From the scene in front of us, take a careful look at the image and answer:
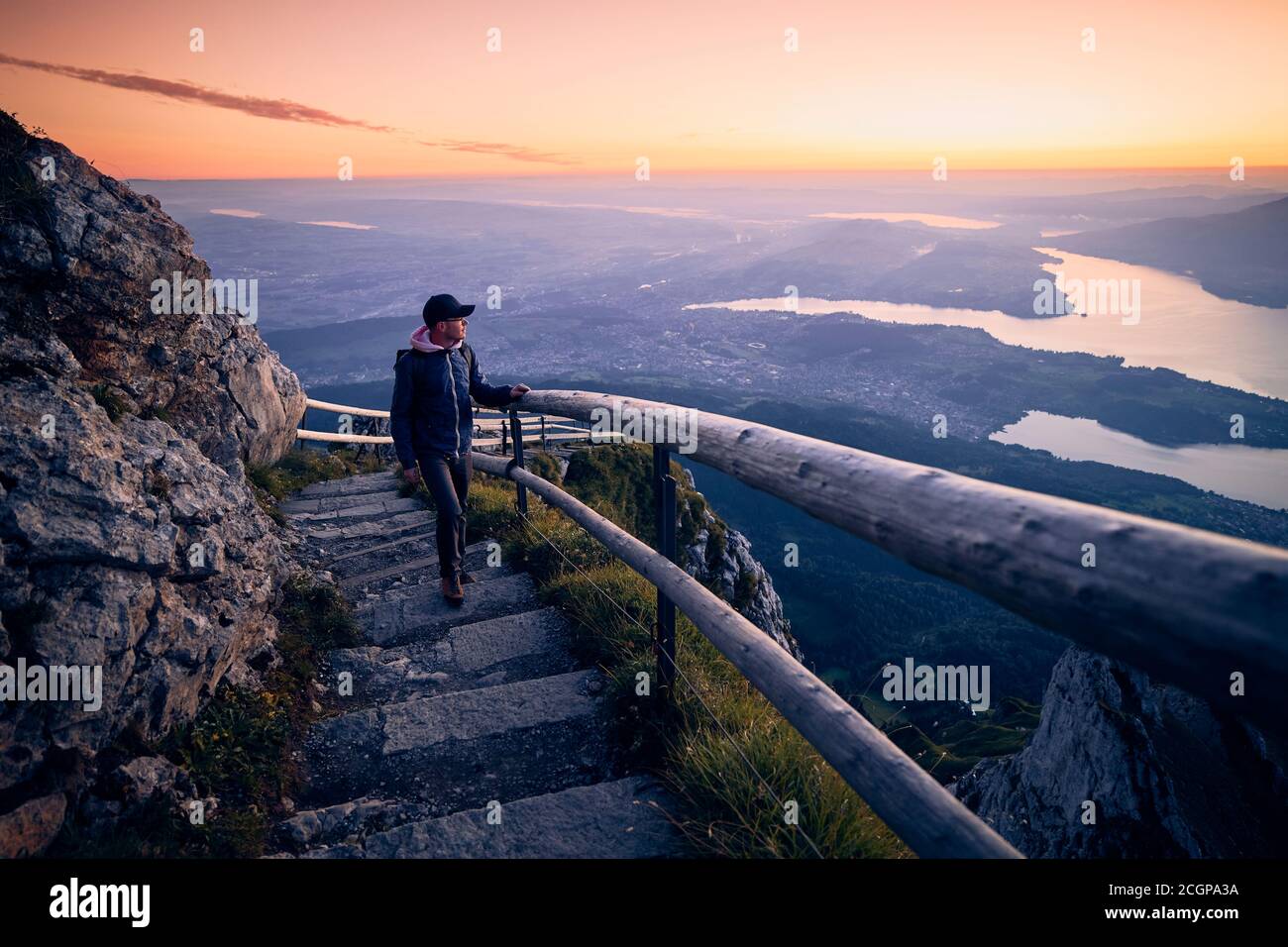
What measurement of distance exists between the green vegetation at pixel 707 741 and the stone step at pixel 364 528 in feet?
7.51

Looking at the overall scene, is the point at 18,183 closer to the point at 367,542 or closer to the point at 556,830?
the point at 367,542

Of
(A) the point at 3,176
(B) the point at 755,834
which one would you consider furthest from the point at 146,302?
(B) the point at 755,834

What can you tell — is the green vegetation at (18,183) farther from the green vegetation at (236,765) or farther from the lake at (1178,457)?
the lake at (1178,457)

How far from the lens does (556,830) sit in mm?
A: 2377

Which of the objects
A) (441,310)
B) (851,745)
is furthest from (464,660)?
(851,745)

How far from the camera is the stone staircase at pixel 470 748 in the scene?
2.39 metres

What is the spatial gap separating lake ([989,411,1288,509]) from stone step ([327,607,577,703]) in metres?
134

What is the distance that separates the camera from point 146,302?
482 cm

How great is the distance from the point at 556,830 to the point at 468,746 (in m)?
0.81

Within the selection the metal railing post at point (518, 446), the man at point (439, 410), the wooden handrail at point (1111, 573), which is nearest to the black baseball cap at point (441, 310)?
the man at point (439, 410)

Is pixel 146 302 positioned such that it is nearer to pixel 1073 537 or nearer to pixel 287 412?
pixel 287 412

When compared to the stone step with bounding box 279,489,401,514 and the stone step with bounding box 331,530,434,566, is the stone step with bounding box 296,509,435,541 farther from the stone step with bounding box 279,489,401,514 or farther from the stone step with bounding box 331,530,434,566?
the stone step with bounding box 279,489,401,514

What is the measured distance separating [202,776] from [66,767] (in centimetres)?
47

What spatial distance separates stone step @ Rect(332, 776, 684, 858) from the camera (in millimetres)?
2285
